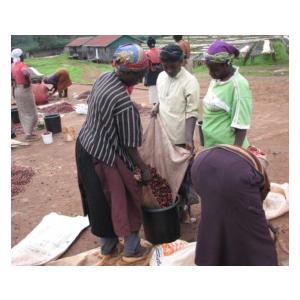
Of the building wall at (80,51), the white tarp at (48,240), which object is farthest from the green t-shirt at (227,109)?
the building wall at (80,51)

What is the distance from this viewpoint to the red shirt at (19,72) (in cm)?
671

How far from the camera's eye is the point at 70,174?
5309 mm

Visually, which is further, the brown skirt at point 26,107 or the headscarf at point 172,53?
the brown skirt at point 26,107

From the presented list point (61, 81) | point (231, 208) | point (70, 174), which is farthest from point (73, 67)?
point (231, 208)

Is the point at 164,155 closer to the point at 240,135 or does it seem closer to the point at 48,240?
the point at 240,135

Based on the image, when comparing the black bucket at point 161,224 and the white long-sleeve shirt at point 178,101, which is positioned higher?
the white long-sleeve shirt at point 178,101

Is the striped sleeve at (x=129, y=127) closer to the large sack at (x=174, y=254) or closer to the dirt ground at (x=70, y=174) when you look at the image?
the large sack at (x=174, y=254)

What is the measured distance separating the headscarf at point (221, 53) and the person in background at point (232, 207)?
1031mm

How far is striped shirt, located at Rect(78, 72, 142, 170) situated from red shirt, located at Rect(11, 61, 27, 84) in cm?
450

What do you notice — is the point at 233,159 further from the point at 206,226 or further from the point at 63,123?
the point at 63,123

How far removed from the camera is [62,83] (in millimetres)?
11734

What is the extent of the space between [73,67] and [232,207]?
1641 centimetres

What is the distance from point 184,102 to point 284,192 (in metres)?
1.52
